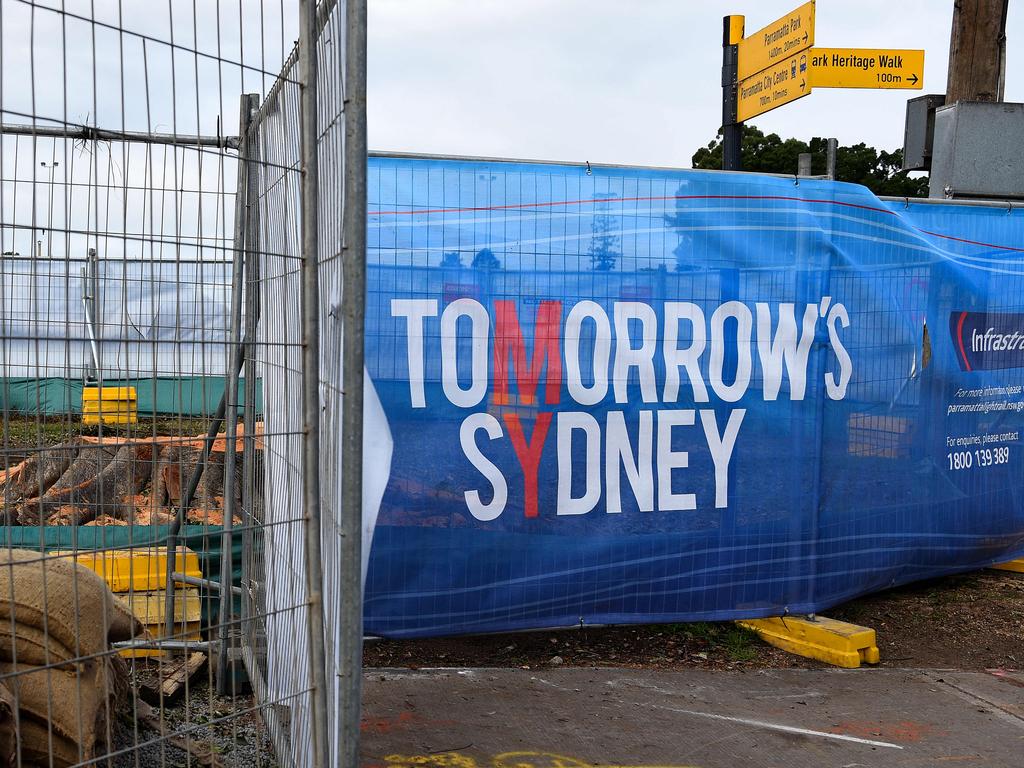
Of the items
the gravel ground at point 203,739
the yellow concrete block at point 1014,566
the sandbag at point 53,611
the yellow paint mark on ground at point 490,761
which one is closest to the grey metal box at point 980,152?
the yellow concrete block at point 1014,566

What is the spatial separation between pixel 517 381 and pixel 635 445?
0.75 m

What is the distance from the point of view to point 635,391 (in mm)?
5371

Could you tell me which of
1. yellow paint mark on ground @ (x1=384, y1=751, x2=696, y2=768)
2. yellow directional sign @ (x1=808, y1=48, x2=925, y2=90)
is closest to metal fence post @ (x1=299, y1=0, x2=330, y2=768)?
yellow paint mark on ground @ (x1=384, y1=751, x2=696, y2=768)

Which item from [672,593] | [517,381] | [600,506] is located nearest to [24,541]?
[517,381]

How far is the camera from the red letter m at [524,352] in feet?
17.0

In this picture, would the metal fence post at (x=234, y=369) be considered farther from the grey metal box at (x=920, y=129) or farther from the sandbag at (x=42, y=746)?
the grey metal box at (x=920, y=129)

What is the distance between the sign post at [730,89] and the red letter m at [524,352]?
5353mm

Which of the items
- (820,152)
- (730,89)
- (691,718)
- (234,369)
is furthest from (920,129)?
(820,152)

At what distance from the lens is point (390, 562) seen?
5051mm

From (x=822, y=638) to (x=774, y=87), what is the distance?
5725mm

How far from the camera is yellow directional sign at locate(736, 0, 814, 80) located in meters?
8.60

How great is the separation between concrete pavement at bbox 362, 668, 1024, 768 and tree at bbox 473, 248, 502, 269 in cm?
211

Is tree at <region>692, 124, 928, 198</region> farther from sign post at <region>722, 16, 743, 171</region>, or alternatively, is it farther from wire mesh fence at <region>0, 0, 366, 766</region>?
wire mesh fence at <region>0, 0, 366, 766</region>

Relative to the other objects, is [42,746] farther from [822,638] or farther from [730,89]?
[730,89]
